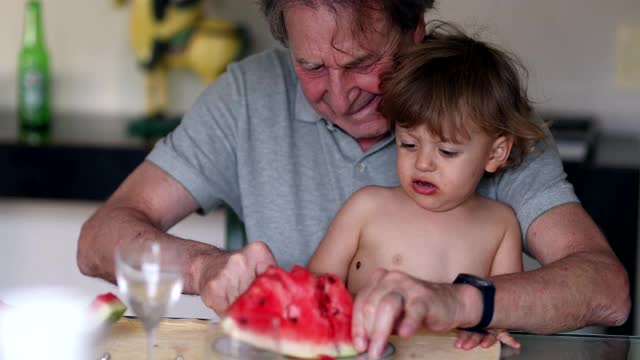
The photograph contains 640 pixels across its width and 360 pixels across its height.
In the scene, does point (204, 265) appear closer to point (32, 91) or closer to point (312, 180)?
point (312, 180)

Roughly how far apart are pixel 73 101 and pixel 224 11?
1.71 feet

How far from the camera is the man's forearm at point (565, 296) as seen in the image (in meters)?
1.40

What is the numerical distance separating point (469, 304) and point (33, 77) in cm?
186

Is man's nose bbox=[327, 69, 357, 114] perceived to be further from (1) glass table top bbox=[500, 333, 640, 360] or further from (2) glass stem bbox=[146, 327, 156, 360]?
(2) glass stem bbox=[146, 327, 156, 360]

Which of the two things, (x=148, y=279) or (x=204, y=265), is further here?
(x=204, y=265)

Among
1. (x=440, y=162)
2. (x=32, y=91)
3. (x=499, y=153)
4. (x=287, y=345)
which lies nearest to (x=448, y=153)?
(x=440, y=162)

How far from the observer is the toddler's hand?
1.28 m

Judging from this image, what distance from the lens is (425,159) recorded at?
5.31 ft

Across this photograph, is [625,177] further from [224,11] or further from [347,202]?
[224,11]

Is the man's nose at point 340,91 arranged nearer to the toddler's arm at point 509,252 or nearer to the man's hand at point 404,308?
the toddler's arm at point 509,252

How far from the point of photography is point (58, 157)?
2.64m

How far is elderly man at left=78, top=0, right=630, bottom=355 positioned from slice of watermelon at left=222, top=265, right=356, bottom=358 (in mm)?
138

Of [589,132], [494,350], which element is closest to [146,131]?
[589,132]

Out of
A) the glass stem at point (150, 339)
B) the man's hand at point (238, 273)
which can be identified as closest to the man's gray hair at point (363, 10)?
the man's hand at point (238, 273)
